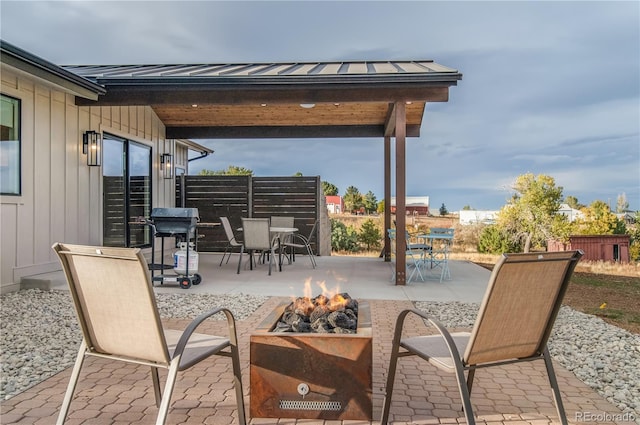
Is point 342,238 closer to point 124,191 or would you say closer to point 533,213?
point 124,191

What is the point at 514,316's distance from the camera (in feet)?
5.99

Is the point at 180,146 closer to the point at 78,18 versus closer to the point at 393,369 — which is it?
the point at 78,18

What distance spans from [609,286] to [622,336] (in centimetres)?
486

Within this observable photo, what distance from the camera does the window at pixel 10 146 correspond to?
518 centimetres

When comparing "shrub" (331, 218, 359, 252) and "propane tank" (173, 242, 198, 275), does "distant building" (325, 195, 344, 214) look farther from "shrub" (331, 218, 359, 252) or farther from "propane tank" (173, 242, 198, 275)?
"propane tank" (173, 242, 198, 275)

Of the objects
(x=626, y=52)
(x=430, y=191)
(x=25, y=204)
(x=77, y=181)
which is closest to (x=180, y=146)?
(x=77, y=181)

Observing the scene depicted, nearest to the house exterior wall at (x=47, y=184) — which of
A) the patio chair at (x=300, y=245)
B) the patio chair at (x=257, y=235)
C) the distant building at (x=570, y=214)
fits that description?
the patio chair at (x=257, y=235)

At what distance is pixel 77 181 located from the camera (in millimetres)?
6543

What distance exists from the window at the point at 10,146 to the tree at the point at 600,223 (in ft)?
59.2

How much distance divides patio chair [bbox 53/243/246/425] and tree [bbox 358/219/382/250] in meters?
12.9

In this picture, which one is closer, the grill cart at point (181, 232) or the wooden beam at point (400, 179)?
the grill cart at point (181, 232)

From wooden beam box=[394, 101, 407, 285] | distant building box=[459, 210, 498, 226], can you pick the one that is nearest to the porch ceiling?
wooden beam box=[394, 101, 407, 285]

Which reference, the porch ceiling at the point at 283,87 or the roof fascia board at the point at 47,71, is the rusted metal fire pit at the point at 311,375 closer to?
the roof fascia board at the point at 47,71

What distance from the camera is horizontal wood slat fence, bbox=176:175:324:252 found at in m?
10.0
